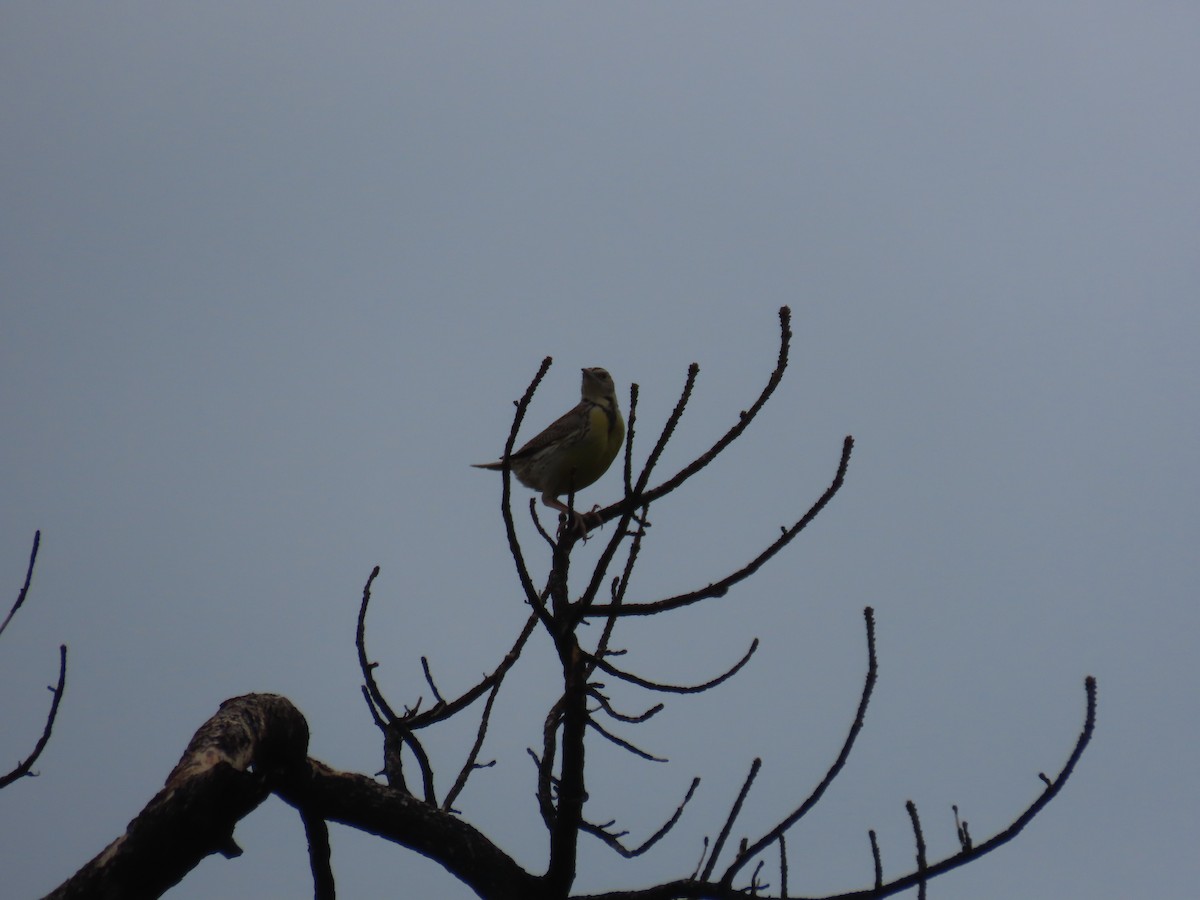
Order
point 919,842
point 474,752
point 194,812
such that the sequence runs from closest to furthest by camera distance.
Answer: point 194,812, point 919,842, point 474,752

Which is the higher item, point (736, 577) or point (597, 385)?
point (597, 385)

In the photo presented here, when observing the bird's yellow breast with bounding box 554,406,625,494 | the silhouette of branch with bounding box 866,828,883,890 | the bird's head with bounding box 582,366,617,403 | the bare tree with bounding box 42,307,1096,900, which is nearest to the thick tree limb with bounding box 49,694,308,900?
the bare tree with bounding box 42,307,1096,900

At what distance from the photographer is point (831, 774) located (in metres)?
2.82

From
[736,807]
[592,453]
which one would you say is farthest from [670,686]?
Answer: [592,453]

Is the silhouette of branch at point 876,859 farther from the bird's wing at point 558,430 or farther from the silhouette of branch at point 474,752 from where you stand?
the bird's wing at point 558,430

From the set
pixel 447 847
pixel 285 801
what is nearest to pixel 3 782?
pixel 285 801

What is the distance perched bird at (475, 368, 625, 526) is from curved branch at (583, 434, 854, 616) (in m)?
4.59

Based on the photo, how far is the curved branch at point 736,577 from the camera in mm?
2975

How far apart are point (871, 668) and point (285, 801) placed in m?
1.53

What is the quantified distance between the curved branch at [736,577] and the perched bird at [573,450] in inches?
181

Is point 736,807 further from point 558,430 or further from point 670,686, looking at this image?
point 558,430

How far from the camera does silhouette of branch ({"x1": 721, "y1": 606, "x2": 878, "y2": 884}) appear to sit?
8.80 ft

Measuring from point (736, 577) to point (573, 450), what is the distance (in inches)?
203

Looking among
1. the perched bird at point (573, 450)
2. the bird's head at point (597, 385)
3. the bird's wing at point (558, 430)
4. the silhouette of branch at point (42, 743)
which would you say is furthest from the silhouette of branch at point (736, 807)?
the bird's head at point (597, 385)
